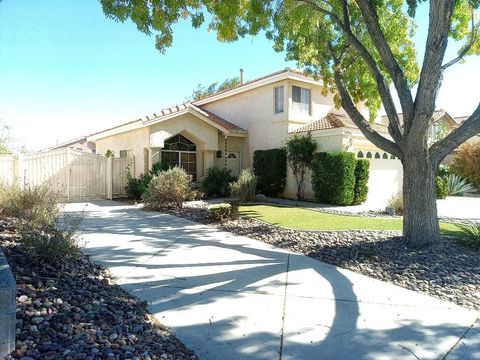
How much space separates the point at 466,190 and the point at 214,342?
2439 centimetres

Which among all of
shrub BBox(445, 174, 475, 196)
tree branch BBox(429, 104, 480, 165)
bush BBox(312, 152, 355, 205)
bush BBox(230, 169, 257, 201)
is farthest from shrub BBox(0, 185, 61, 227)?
shrub BBox(445, 174, 475, 196)

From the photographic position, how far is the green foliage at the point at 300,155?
1805cm

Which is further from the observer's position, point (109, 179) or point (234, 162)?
point (234, 162)

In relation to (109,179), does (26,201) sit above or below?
below

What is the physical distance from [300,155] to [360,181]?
10.6ft

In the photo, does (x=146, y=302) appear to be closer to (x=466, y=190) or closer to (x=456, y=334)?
(x=456, y=334)

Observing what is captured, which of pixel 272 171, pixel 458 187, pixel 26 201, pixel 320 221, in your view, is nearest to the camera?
pixel 26 201

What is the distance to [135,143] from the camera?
19.2 metres

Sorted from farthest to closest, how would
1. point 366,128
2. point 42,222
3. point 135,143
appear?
point 135,143
point 366,128
point 42,222

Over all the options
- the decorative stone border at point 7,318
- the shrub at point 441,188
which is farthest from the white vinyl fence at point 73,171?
the shrub at point 441,188

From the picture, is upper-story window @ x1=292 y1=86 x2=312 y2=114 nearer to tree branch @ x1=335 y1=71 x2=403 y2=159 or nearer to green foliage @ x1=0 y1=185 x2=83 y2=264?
tree branch @ x1=335 y1=71 x2=403 y2=159

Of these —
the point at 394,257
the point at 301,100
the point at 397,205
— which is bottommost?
the point at 394,257

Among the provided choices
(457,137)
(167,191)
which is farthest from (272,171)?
(457,137)

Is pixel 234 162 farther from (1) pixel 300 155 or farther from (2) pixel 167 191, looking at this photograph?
(2) pixel 167 191
